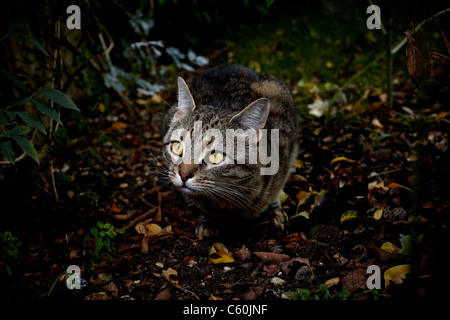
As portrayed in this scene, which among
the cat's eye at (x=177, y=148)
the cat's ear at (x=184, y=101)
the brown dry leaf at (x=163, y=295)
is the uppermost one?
the cat's ear at (x=184, y=101)

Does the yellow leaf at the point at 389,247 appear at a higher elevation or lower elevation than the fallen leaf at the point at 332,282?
higher

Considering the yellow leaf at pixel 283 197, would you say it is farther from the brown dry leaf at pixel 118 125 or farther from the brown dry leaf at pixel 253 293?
the brown dry leaf at pixel 118 125

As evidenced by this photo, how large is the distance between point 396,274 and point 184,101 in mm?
1668

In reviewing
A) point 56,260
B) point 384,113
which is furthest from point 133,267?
point 384,113

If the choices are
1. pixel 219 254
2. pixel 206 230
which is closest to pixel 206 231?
pixel 206 230

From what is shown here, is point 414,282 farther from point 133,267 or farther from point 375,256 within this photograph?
point 133,267

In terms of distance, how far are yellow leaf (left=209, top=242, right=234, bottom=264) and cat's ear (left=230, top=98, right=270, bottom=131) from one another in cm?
82

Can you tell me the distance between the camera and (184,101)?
2377 mm

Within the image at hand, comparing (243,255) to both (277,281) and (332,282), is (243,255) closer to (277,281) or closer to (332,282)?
(277,281)

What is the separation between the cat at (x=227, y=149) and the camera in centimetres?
213

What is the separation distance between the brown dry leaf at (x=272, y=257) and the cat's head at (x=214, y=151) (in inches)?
15.2

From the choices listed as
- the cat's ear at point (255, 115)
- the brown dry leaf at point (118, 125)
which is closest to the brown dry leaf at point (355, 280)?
the cat's ear at point (255, 115)
